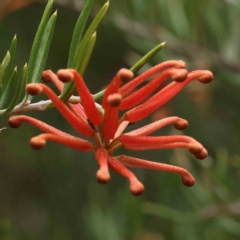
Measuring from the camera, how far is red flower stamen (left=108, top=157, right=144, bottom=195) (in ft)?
1.14

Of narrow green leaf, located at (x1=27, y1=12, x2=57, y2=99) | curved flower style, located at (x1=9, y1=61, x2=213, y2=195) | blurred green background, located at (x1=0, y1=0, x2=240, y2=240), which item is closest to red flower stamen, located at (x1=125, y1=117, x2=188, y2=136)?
curved flower style, located at (x1=9, y1=61, x2=213, y2=195)

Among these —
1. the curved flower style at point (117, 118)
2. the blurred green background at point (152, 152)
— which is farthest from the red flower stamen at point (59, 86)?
the blurred green background at point (152, 152)

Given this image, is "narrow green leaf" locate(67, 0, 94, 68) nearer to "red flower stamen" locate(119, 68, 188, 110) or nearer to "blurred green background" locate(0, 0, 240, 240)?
"red flower stamen" locate(119, 68, 188, 110)

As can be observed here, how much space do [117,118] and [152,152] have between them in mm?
1290

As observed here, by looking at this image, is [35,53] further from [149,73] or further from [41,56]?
[149,73]

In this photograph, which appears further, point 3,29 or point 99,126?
point 3,29

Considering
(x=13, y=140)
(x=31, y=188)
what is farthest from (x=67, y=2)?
(x=31, y=188)

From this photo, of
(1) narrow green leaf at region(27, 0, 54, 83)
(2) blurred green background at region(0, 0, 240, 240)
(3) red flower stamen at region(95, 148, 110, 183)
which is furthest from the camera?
(2) blurred green background at region(0, 0, 240, 240)

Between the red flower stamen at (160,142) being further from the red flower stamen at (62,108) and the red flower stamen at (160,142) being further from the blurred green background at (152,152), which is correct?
the blurred green background at (152,152)

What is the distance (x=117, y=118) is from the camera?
0.38 metres

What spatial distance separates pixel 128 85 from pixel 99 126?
0.15 ft

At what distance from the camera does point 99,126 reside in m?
0.41

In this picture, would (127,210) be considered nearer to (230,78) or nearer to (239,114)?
(230,78)

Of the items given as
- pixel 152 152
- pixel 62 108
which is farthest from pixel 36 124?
pixel 152 152
